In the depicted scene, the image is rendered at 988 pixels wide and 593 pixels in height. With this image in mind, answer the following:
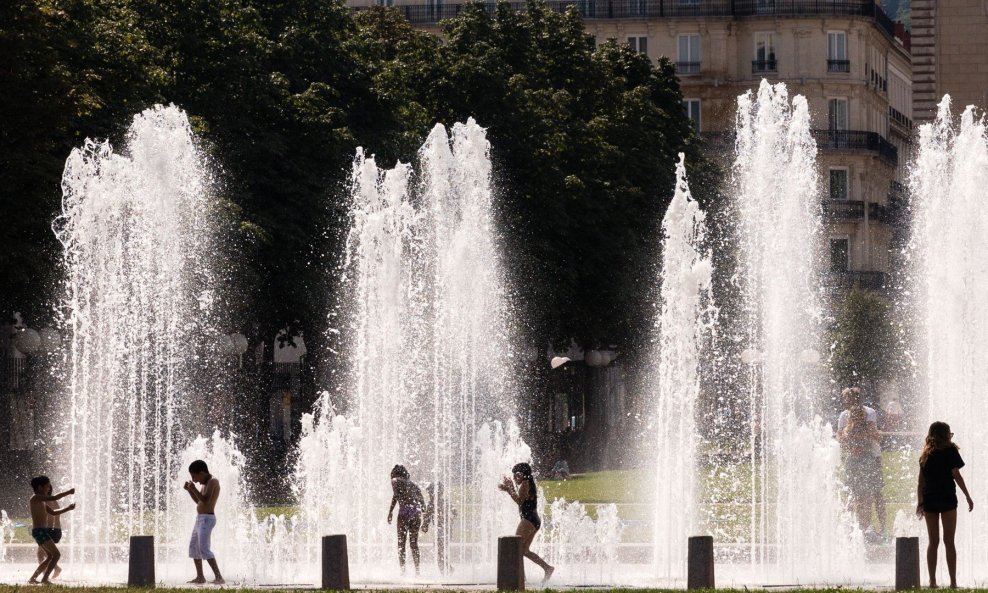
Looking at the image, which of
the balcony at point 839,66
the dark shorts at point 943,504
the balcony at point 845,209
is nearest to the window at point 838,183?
the balcony at point 845,209

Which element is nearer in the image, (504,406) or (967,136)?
(967,136)

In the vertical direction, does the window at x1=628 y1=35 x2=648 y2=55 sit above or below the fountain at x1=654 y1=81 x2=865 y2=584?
above

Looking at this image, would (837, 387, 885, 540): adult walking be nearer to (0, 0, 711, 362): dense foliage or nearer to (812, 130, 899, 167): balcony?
(0, 0, 711, 362): dense foliage

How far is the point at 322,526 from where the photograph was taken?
Result: 25750mm

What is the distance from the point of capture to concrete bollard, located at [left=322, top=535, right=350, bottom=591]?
1888 cm

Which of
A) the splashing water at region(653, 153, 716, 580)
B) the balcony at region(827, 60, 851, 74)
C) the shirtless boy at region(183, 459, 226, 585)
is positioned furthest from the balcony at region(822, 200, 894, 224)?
the shirtless boy at region(183, 459, 226, 585)

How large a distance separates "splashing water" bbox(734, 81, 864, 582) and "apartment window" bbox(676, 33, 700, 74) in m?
49.8

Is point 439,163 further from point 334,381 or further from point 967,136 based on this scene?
point 334,381

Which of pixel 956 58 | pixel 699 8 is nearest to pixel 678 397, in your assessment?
pixel 956 58

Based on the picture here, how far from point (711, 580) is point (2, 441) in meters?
25.9

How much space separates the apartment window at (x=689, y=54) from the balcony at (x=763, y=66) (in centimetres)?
227

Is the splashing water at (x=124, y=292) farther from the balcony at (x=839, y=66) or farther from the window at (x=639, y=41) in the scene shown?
the balcony at (x=839, y=66)

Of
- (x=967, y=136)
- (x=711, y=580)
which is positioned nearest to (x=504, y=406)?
(x=967, y=136)

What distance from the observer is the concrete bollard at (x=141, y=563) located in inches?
756
